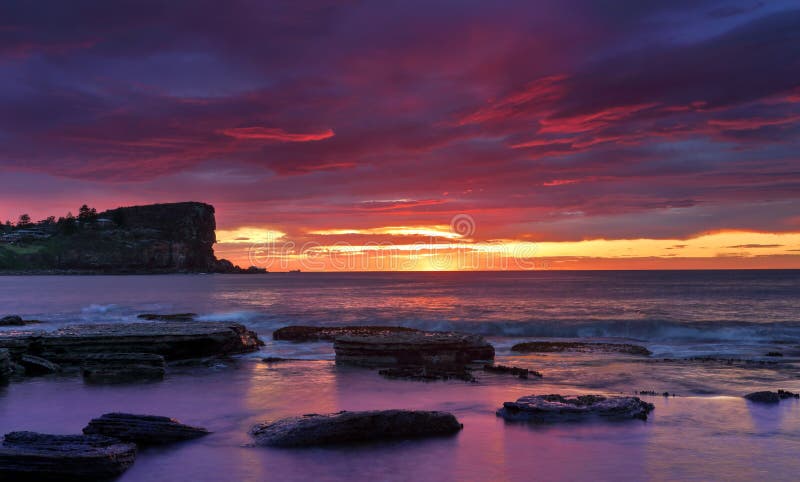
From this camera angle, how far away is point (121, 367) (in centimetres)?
2436

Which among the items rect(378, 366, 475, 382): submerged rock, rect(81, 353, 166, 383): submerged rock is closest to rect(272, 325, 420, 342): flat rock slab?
rect(378, 366, 475, 382): submerged rock

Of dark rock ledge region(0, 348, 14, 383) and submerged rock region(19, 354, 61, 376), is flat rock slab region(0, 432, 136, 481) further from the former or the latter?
submerged rock region(19, 354, 61, 376)

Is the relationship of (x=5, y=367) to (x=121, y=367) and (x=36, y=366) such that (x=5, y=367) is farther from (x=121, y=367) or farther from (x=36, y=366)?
(x=121, y=367)

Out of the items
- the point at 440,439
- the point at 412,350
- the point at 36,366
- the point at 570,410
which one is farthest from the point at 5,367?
the point at 570,410

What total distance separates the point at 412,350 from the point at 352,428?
42.7ft

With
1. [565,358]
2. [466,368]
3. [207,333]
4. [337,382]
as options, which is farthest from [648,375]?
[207,333]

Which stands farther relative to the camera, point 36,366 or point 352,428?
point 36,366

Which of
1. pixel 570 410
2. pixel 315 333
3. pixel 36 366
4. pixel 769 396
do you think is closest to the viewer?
pixel 570 410

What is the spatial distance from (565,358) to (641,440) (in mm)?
16343

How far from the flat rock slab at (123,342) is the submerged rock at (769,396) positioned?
2453 cm

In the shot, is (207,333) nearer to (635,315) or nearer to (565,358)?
(565,358)

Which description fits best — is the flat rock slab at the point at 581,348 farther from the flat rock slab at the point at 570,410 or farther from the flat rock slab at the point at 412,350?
the flat rock slab at the point at 570,410

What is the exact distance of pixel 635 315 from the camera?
63625 mm

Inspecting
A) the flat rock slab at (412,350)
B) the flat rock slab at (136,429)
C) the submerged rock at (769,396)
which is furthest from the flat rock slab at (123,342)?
the submerged rock at (769,396)
